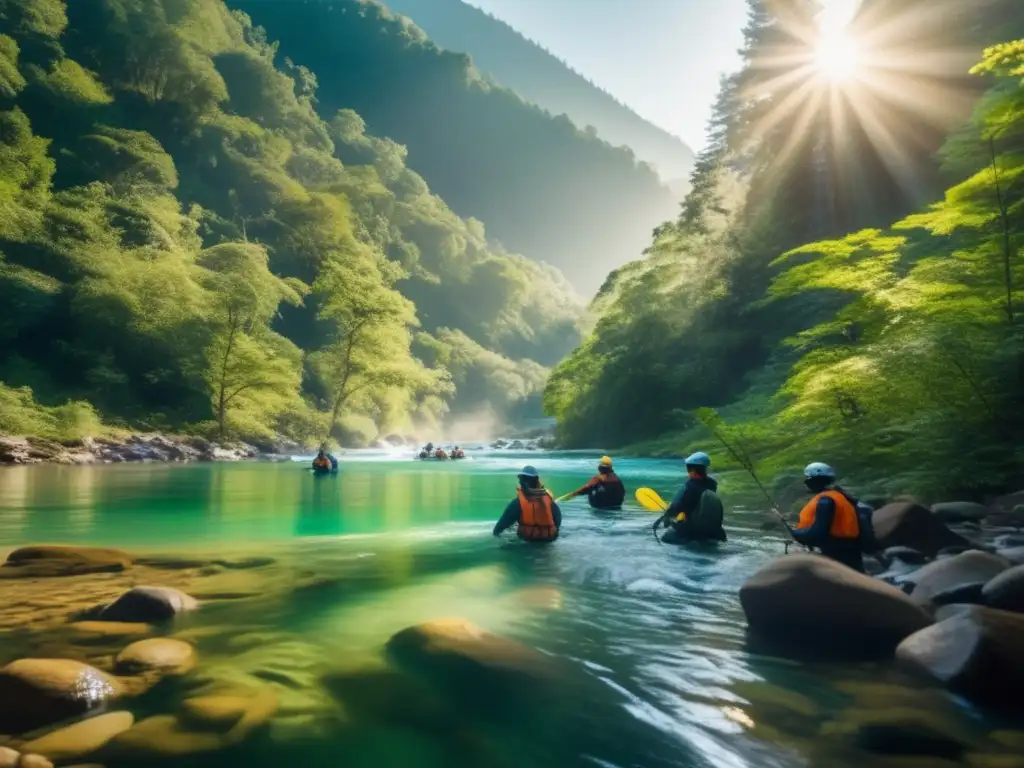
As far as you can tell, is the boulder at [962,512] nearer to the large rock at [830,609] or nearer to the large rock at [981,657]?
the large rock at [830,609]

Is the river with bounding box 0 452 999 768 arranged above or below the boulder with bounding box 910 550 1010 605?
below

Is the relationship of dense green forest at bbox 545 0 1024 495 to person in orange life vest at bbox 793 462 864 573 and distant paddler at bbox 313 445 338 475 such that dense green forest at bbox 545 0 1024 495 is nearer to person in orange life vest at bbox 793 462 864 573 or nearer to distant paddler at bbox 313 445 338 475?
person in orange life vest at bbox 793 462 864 573

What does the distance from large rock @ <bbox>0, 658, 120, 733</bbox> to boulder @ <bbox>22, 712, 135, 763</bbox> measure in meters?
0.22

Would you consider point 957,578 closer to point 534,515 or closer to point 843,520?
point 843,520

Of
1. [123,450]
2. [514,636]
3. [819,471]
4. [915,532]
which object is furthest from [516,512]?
[123,450]

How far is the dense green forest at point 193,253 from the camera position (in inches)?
1658

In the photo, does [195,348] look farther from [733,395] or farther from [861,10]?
[861,10]

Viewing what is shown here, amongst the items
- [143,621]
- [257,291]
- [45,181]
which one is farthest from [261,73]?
[143,621]

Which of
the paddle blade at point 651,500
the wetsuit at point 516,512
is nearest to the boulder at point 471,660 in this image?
the wetsuit at point 516,512

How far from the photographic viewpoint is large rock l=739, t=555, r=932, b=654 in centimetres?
569

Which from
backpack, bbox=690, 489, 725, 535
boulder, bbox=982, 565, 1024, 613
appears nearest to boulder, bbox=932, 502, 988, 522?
backpack, bbox=690, 489, 725, 535

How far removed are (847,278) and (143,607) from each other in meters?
13.1

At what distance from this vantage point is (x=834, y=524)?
7.33m

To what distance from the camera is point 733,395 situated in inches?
1581
